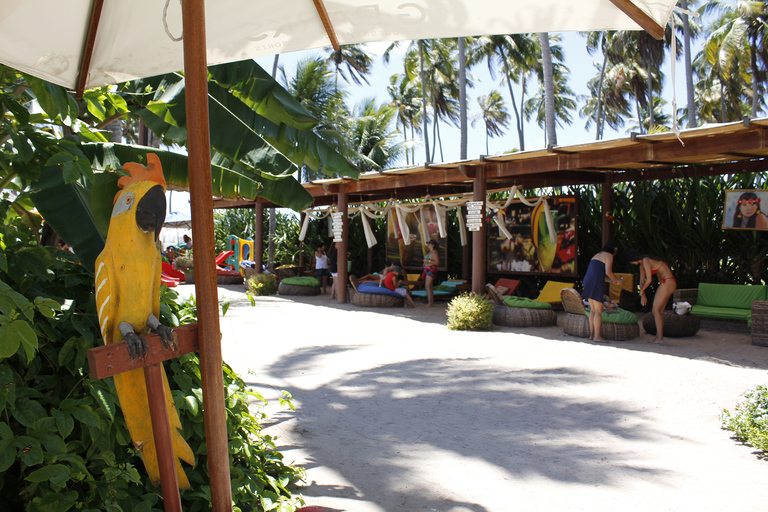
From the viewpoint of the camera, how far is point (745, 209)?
1059 centimetres

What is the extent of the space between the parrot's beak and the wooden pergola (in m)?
7.36

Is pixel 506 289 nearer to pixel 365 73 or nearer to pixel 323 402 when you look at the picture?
pixel 323 402

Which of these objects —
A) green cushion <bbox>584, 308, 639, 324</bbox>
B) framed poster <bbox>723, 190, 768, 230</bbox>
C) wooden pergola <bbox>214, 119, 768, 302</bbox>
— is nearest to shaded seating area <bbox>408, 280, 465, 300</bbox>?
wooden pergola <bbox>214, 119, 768, 302</bbox>

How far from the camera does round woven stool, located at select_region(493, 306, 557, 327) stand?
10.8 m

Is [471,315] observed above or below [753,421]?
above

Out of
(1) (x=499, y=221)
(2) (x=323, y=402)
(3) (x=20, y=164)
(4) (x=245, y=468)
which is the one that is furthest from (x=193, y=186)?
(1) (x=499, y=221)

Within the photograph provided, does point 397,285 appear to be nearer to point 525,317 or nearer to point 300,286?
point 300,286

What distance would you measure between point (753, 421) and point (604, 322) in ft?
15.8

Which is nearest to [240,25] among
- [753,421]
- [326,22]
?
[326,22]

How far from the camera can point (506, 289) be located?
13.4 metres

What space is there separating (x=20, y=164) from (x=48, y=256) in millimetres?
505

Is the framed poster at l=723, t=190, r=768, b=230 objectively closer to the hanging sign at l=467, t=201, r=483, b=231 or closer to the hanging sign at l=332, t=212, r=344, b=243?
the hanging sign at l=467, t=201, r=483, b=231

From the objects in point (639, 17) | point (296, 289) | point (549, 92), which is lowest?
point (296, 289)

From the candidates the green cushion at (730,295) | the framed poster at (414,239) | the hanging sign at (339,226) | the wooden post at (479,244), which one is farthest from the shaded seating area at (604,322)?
the hanging sign at (339,226)
